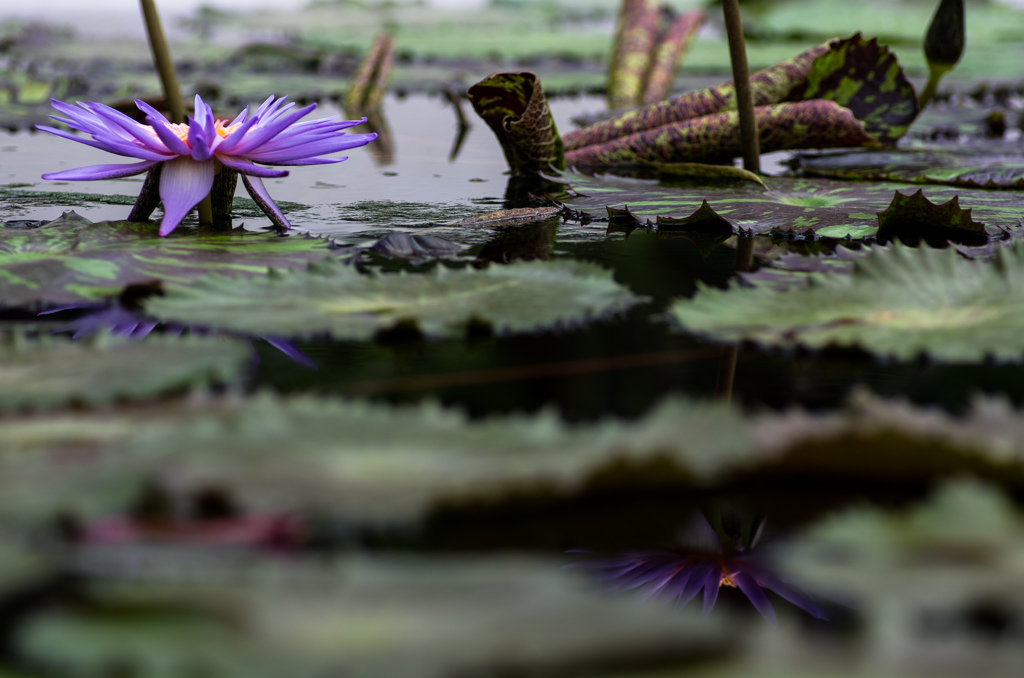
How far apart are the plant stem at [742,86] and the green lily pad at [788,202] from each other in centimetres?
5

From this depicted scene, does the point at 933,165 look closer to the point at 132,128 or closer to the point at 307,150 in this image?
the point at 307,150

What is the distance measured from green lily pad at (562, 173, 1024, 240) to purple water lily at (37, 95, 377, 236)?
38 centimetres

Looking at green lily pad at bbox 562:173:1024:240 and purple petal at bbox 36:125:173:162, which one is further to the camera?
green lily pad at bbox 562:173:1024:240

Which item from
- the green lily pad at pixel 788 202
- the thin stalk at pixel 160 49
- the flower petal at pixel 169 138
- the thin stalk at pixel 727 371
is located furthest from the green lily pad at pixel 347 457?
the thin stalk at pixel 160 49

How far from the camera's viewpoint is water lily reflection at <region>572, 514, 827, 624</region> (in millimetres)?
320

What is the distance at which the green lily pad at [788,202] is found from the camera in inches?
36.4

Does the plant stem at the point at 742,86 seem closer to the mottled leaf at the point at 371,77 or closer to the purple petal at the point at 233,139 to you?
the purple petal at the point at 233,139

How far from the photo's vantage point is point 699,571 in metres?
0.34

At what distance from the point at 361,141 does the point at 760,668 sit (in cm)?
73

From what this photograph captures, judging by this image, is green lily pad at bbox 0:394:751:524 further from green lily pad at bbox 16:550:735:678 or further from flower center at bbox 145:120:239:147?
flower center at bbox 145:120:239:147

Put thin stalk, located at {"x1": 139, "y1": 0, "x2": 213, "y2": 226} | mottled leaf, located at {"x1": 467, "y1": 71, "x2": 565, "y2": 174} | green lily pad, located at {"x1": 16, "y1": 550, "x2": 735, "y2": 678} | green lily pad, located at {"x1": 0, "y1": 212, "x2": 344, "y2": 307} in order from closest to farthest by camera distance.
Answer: green lily pad, located at {"x1": 16, "y1": 550, "x2": 735, "y2": 678}, green lily pad, located at {"x1": 0, "y1": 212, "x2": 344, "y2": 307}, thin stalk, located at {"x1": 139, "y1": 0, "x2": 213, "y2": 226}, mottled leaf, located at {"x1": 467, "y1": 71, "x2": 565, "y2": 174}

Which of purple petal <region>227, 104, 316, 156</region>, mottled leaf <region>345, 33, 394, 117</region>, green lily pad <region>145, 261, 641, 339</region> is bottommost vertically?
green lily pad <region>145, 261, 641, 339</region>

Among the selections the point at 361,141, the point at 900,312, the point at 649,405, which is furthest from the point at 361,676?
the point at 361,141

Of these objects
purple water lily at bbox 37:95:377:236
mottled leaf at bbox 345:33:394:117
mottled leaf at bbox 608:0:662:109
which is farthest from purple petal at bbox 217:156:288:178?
mottled leaf at bbox 608:0:662:109
